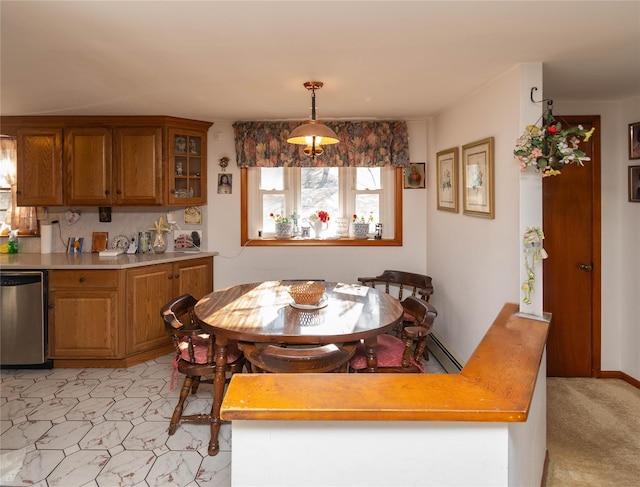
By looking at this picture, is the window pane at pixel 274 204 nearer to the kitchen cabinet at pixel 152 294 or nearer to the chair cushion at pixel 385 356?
the kitchen cabinet at pixel 152 294

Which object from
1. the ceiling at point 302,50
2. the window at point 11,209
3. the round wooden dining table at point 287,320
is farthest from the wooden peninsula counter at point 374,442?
the window at point 11,209

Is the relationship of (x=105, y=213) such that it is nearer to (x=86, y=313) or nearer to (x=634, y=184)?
(x=86, y=313)

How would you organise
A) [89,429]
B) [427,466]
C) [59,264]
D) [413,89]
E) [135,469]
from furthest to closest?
[59,264]
[413,89]
[89,429]
[135,469]
[427,466]

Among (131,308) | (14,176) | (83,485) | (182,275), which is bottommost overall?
(83,485)

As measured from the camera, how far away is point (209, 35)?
2.14m

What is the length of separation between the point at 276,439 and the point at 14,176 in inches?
184

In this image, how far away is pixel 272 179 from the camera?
4629 mm

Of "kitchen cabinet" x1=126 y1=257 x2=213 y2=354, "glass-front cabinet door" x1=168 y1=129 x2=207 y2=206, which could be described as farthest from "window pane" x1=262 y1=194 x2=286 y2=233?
"kitchen cabinet" x1=126 y1=257 x2=213 y2=354

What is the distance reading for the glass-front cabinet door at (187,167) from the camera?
424cm

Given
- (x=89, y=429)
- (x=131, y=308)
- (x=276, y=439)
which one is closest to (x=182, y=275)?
(x=131, y=308)

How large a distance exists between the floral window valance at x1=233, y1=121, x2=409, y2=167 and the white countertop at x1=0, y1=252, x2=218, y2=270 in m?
1.26

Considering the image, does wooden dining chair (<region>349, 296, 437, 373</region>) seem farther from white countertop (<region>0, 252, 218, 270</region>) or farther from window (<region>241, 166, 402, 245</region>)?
white countertop (<region>0, 252, 218, 270</region>)

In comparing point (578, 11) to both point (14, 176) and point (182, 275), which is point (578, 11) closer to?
point (182, 275)

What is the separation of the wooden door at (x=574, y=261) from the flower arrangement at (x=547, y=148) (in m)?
1.30
